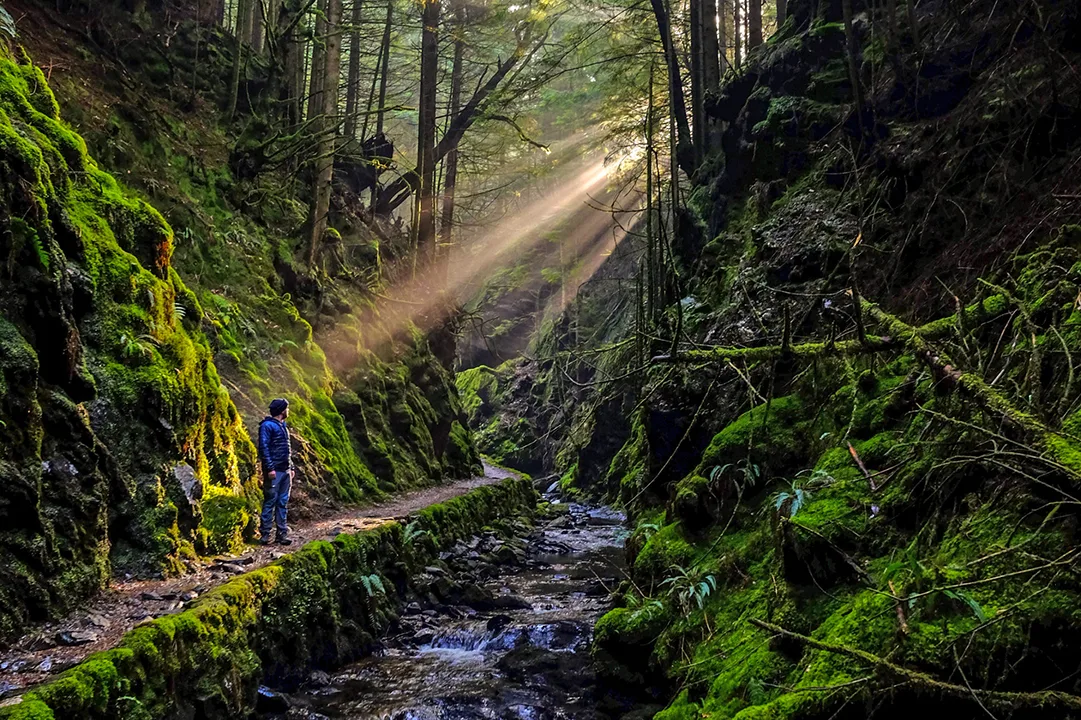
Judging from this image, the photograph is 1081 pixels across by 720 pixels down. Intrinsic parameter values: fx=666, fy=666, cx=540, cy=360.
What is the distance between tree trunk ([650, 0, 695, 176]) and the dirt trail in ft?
41.7

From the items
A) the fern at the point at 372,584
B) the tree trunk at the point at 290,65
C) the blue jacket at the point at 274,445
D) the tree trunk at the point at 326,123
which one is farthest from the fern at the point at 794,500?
the tree trunk at the point at 290,65

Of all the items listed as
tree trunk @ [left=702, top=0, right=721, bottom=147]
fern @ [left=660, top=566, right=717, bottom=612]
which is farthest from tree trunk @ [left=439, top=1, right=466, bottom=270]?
fern @ [left=660, top=566, right=717, bottom=612]

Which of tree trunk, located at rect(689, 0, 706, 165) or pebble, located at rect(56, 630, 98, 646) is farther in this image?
tree trunk, located at rect(689, 0, 706, 165)

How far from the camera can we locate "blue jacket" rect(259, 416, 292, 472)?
8.24 meters

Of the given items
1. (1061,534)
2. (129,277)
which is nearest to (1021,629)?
(1061,534)

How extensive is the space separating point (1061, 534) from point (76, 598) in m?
6.43

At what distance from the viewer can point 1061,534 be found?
3264 mm

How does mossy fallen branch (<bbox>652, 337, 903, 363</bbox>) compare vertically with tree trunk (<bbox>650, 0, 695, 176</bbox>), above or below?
below

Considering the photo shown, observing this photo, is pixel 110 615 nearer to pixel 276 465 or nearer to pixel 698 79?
pixel 276 465

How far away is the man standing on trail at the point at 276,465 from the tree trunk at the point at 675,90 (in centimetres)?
1117

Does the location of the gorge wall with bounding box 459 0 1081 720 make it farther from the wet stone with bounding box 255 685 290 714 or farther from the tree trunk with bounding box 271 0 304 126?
the tree trunk with bounding box 271 0 304 126

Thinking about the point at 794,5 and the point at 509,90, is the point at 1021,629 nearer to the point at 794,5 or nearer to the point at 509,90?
the point at 794,5

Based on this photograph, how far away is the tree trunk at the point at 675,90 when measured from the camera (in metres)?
16.5

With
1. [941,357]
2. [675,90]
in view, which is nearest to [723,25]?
[675,90]
